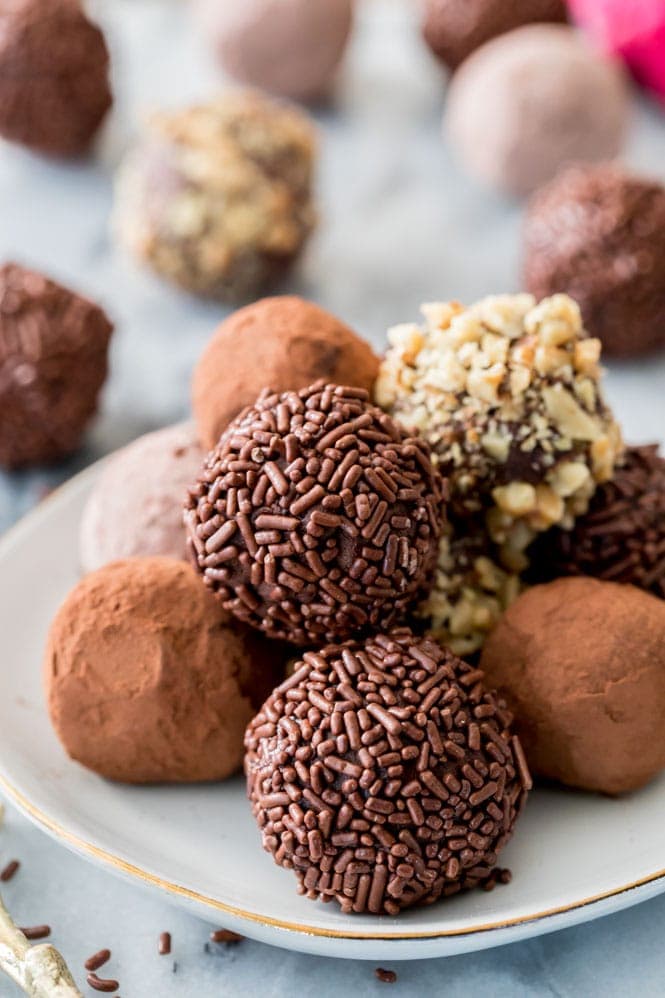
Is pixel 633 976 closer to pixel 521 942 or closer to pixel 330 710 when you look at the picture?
pixel 521 942

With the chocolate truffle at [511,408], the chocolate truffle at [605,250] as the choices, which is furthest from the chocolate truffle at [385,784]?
the chocolate truffle at [605,250]

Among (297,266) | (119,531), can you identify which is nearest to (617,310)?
(297,266)

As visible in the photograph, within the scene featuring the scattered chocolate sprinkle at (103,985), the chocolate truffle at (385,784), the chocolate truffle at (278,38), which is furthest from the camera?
the chocolate truffle at (278,38)

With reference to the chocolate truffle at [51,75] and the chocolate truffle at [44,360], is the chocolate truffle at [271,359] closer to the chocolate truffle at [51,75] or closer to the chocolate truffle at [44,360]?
the chocolate truffle at [44,360]

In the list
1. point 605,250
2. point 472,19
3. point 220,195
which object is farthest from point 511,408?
point 472,19

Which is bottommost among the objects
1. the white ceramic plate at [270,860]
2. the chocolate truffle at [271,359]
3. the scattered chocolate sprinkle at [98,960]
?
the scattered chocolate sprinkle at [98,960]

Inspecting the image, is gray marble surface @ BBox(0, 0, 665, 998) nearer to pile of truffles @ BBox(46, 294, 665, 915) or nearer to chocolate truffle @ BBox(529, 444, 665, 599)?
pile of truffles @ BBox(46, 294, 665, 915)

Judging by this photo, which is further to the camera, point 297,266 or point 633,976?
point 297,266
